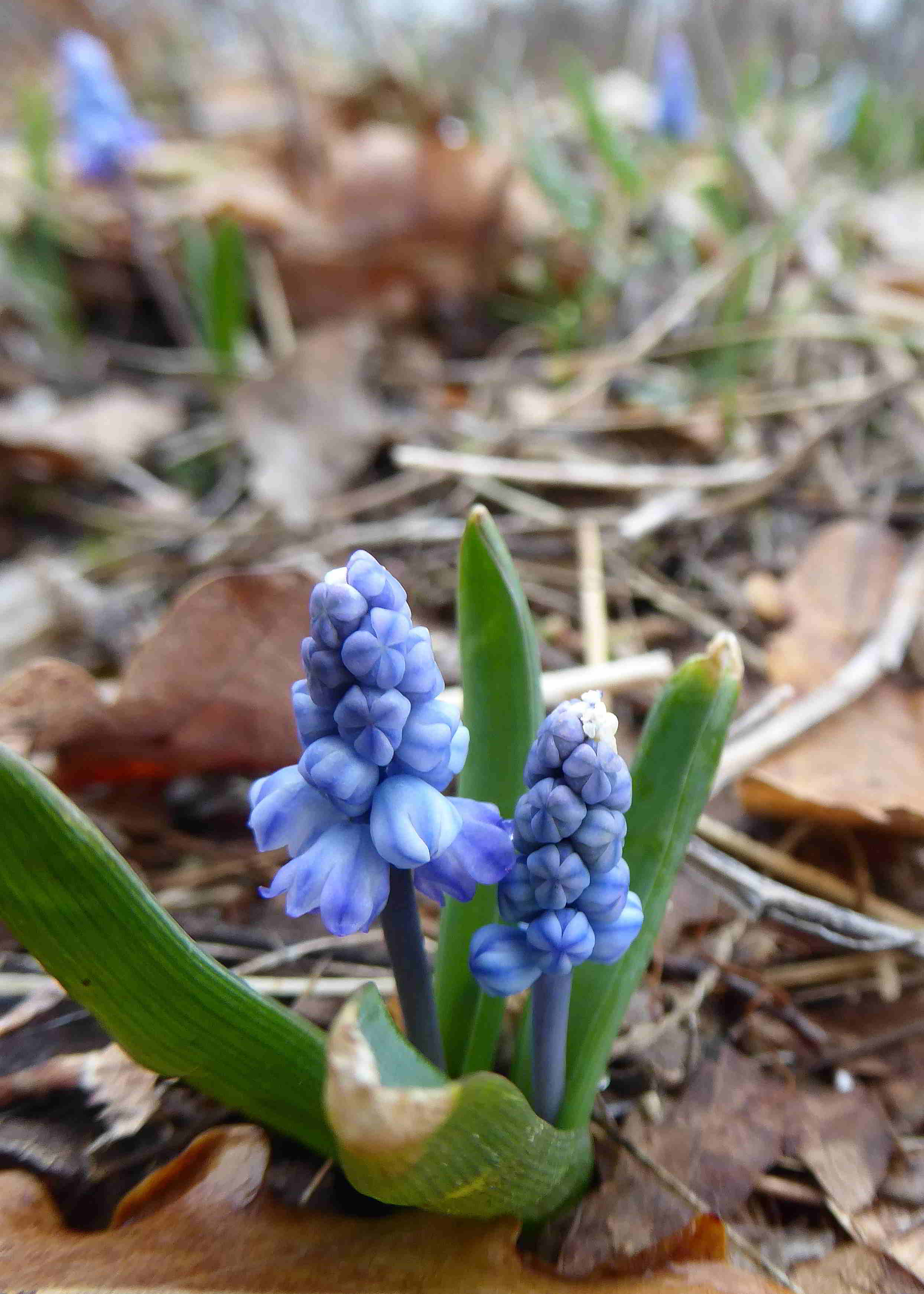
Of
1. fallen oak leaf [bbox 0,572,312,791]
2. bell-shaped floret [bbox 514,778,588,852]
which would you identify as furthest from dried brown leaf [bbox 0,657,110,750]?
bell-shaped floret [bbox 514,778,588,852]

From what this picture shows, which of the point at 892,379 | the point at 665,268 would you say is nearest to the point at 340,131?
the point at 665,268

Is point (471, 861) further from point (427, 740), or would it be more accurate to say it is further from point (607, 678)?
point (607, 678)

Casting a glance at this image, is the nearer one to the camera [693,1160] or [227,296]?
[693,1160]

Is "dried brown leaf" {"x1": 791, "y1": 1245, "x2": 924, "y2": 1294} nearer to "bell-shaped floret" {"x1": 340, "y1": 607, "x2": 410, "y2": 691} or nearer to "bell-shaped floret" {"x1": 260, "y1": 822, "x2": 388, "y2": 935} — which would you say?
"bell-shaped floret" {"x1": 260, "y1": 822, "x2": 388, "y2": 935}

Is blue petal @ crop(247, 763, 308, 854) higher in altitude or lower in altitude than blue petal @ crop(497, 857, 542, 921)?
higher

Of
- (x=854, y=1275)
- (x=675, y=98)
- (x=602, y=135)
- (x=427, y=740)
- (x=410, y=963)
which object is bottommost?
(x=854, y=1275)

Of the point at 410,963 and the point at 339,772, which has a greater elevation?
the point at 339,772

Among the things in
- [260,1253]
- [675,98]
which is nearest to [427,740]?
[260,1253]
